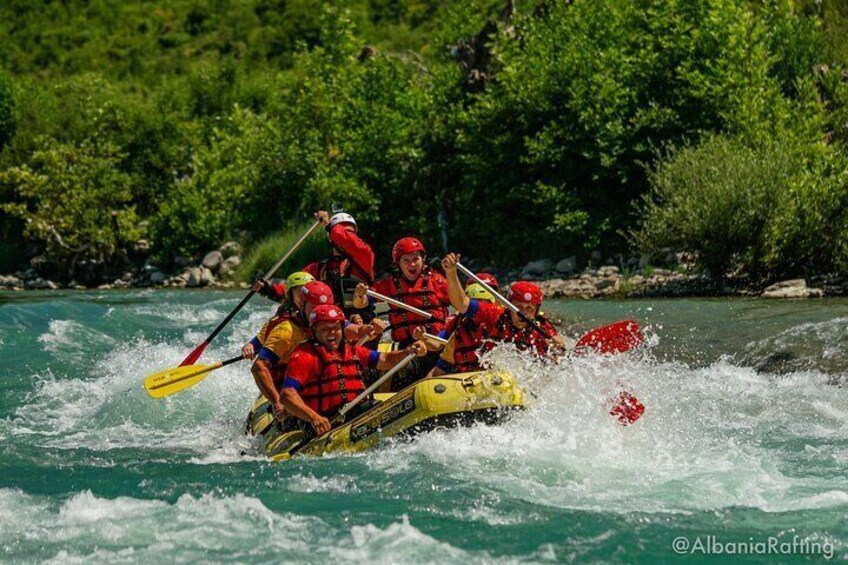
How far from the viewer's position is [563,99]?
23953mm

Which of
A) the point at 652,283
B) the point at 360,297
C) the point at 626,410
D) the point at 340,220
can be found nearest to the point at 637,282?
the point at 652,283

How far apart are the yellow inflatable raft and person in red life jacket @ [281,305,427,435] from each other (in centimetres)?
18

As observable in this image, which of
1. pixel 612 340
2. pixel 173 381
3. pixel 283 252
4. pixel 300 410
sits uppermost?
pixel 612 340

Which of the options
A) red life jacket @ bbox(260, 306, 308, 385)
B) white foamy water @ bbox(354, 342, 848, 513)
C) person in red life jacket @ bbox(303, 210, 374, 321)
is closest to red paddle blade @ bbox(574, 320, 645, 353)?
white foamy water @ bbox(354, 342, 848, 513)

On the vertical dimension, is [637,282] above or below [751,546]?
below

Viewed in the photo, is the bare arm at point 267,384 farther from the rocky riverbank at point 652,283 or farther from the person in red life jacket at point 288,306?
the rocky riverbank at point 652,283

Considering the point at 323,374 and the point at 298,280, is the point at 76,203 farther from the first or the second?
the point at 323,374

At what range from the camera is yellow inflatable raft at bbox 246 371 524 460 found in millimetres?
8852

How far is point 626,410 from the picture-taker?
360 inches

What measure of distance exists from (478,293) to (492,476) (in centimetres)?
252

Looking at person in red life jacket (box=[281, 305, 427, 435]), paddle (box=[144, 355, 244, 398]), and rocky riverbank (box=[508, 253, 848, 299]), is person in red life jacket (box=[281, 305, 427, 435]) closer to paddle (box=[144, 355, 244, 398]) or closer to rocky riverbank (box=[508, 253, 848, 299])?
paddle (box=[144, 355, 244, 398])

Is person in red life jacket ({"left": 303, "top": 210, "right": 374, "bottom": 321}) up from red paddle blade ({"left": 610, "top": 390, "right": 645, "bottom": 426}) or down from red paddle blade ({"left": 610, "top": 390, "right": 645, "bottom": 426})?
up

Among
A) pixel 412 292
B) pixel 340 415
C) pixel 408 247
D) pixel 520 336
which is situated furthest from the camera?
pixel 412 292

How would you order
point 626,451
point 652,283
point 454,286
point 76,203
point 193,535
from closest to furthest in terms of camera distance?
1. point 193,535
2. point 626,451
3. point 454,286
4. point 652,283
5. point 76,203
